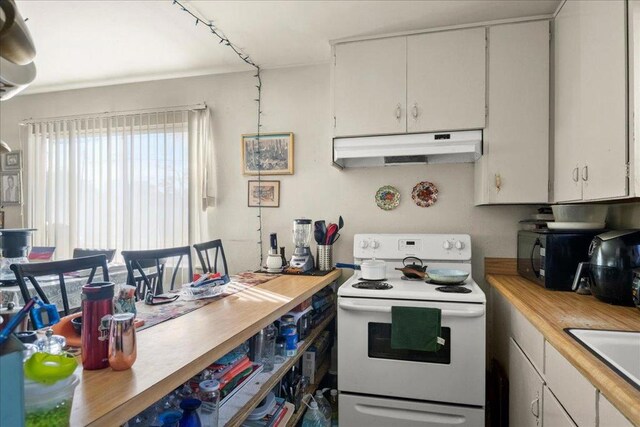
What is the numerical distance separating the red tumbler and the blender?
63.6 inches

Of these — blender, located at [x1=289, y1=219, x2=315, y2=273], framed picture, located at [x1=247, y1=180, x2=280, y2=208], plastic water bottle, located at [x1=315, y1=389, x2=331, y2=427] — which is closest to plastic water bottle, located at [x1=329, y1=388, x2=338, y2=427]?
plastic water bottle, located at [x1=315, y1=389, x2=331, y2=427]

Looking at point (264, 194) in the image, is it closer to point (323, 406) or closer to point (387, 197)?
point (387, 197)

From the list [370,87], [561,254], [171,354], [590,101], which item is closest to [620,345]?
[561,254]

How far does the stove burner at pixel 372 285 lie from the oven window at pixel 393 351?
207 millimetres

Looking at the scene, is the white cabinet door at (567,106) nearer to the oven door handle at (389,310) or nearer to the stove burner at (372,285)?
the oven door handle at (389,310)

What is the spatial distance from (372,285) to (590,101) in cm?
136

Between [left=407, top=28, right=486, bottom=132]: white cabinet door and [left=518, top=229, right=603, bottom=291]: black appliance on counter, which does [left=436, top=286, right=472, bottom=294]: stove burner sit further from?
[left=407, top=28, right=486, bottom=132]: white cabinet door

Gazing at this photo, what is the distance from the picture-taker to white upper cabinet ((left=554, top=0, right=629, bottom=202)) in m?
1.30

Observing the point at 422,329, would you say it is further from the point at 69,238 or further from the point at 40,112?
the point at 40,112

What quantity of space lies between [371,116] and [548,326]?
5.02 ft

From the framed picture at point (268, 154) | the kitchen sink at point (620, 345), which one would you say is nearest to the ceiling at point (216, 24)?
the framed picture at point (268, 154)

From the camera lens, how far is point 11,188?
3.55 metres

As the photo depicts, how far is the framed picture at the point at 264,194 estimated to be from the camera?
2.89 meters

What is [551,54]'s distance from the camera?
2.06 m
